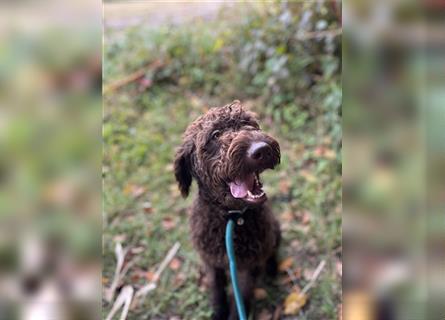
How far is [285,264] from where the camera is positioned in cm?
347

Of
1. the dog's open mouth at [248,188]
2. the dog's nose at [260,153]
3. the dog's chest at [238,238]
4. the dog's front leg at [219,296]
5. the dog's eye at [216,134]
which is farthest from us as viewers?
the dog's front leg at [219,296]

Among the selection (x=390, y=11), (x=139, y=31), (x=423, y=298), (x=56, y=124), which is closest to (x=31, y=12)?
(x=56, y=124)

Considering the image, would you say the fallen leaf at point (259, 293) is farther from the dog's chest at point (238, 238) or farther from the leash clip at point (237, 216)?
the leash clip at point (237, 216)

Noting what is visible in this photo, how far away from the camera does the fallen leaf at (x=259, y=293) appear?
3215 millimetres

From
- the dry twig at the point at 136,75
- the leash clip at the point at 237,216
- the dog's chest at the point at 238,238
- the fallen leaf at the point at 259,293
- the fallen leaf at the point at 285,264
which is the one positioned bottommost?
the fallen leaf at the point at 259,293

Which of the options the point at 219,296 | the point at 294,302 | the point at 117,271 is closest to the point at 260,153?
the point at 219,296

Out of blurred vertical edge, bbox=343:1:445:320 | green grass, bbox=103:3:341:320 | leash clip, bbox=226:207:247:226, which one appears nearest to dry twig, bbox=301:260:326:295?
green grass, bbox=103:3:341:320

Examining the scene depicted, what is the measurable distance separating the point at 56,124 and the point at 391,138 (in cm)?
98

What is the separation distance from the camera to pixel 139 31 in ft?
21.8

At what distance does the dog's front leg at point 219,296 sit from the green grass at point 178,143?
0.12 metres

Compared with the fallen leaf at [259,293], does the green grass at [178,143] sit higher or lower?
higher

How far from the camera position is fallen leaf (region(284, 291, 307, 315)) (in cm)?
308

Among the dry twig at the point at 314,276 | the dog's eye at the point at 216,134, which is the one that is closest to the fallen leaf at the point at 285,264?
the dry twig at the point at 314,276

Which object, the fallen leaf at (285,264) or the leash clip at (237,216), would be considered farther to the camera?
the fallen leaf at (285,264)
